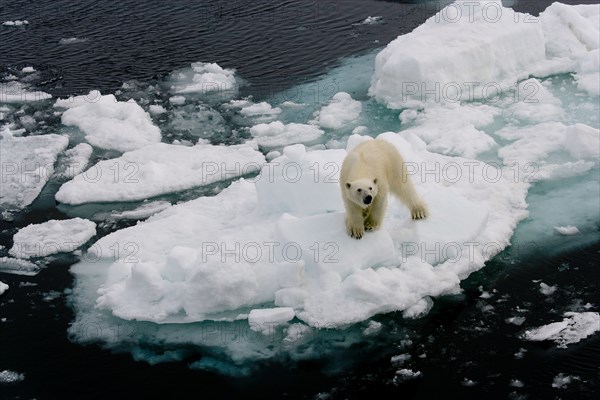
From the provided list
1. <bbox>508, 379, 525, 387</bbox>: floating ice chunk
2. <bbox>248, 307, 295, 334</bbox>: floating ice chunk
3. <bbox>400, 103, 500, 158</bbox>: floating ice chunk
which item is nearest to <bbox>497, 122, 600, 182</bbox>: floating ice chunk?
<bbox>400, 103, 500, 158</bbox>: floating ice chunk

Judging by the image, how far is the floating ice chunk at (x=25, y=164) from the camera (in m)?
9.54

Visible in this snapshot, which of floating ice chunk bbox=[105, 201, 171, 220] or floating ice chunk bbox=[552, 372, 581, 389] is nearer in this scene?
floating ice chunk bbox=[552, 372, 581, 389]

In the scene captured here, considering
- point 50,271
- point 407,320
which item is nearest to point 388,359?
point 407,320

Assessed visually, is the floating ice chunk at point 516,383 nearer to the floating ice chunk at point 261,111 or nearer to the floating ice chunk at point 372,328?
the floating ice chunk at point 372,328

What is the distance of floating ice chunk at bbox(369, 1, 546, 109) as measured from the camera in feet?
36.4

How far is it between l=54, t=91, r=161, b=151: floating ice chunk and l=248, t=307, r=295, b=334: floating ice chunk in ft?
15.1

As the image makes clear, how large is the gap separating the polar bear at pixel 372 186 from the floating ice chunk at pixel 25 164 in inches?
185

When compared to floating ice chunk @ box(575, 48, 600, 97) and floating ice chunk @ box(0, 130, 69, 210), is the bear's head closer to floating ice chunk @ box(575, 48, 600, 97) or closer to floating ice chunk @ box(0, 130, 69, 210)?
floating ice chunk @ box(0, 130, 69, 210)

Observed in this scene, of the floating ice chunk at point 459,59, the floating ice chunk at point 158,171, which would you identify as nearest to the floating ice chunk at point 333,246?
the floating ice chunk at point 158,171

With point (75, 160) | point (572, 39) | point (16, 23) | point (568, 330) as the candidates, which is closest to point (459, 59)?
point (572, 39)

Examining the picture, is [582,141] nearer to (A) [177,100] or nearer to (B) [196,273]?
(B) [196,273]

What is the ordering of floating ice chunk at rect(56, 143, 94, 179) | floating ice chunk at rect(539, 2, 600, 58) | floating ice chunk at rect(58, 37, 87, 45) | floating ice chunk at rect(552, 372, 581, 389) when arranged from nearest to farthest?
floating ice chunk at rect(552, 372, 581, 389)
floating ice chunk at rect(56, 143, 94, 179)
floating ice chunk at rect(539, 2, 600, 58)
floating ice chunk at rect(58, 37, 87, 45)

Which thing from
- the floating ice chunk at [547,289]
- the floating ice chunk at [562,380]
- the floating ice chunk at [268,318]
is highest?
the floating ice chunk at [268,318]

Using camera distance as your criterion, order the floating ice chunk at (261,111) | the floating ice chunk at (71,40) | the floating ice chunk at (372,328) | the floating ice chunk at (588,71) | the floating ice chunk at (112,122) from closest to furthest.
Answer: the floating ice chunk at (372,328)
the floating ice chunk at (112,122)
the floating ice chunk at (588,71)
the floating ice chunk at (261,111)
the floating ice chunk at (71,40)
